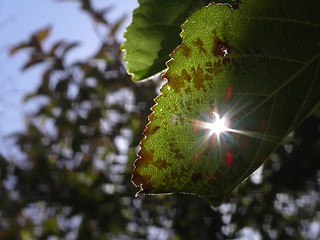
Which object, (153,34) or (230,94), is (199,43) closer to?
(230,94)

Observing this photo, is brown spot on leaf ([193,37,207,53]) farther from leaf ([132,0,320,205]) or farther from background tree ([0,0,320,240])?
background tree ([0,0,320,240])

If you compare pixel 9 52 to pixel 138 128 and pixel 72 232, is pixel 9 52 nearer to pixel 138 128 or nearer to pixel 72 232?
pixel 138 128

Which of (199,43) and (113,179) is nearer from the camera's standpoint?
(199,43)

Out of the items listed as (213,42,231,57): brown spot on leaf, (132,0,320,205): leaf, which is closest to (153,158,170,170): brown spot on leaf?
(132,0,320,205): leaf

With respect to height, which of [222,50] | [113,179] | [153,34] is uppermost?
[113,179]

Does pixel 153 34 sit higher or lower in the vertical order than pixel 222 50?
higher

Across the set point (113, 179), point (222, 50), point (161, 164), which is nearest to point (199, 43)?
point (222, 50)

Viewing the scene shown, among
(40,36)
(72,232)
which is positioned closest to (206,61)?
(40,36)

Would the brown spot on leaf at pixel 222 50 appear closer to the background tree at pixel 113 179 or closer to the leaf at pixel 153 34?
the leaf at pixel 153 34
